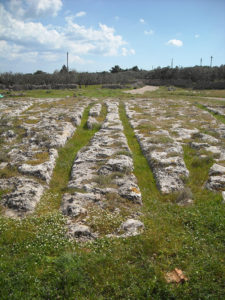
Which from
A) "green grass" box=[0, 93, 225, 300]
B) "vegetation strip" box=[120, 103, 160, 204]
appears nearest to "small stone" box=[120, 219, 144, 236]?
"green grass" box=[0, 93, 225, 300]

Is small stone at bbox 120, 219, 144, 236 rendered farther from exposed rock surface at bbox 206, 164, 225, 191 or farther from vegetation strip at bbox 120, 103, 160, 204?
exposed rock surface at bbox 206, 164, 225, 191

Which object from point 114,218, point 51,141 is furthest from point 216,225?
point 51,141

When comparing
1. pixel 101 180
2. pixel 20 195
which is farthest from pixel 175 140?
pixel 20 195

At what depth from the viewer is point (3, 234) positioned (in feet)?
23.6

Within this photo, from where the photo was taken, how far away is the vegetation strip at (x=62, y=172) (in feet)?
29.8

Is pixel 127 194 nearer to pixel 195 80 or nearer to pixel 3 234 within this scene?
pixel 3 234

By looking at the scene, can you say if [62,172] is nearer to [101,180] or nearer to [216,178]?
[101,180]

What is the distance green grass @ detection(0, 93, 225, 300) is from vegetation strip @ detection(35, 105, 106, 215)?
0.15 m

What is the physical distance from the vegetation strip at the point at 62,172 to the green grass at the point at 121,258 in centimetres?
15

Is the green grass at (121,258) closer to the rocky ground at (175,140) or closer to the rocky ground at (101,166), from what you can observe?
the rocky ground at (101,166)

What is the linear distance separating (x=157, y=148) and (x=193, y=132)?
18.2 ft

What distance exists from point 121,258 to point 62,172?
6718 millimetres

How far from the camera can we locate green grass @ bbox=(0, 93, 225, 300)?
5.40 meters

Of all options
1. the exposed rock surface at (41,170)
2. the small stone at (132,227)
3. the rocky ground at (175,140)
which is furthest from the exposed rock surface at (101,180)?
the rocky ground at (175,140)
